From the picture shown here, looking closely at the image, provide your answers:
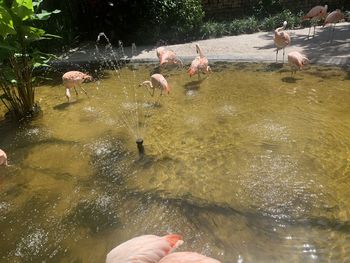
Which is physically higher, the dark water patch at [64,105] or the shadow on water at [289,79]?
the dark water patch at [64,105]

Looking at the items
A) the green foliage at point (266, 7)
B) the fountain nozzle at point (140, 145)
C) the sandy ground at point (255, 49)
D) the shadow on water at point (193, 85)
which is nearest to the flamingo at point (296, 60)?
the sandy ground at point (255, 49)

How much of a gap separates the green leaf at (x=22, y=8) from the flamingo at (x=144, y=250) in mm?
4123

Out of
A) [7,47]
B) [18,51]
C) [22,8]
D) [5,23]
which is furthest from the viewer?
[18,51]

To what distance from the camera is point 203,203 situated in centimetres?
389

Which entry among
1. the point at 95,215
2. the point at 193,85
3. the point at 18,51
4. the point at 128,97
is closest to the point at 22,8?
the point at 18,51

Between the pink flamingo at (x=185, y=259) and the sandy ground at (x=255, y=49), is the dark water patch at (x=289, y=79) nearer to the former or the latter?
the sandy ground at (x=255, y=49)

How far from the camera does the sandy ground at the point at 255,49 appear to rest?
27.1 ft

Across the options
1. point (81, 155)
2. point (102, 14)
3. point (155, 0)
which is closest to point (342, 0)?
point (155, 0)

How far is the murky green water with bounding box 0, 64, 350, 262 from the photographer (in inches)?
136

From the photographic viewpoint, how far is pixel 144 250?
2615mm

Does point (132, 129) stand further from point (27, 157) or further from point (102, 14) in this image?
point (102, 14)

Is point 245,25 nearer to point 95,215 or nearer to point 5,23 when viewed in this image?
point 5,23

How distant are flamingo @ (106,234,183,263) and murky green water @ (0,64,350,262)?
2.32 ft

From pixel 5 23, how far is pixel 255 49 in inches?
228
